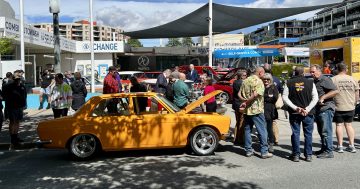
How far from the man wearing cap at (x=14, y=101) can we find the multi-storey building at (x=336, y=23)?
99.1m

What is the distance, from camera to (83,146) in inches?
320

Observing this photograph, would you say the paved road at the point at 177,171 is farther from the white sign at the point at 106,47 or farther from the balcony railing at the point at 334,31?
the balcony railing at the point at 334,31

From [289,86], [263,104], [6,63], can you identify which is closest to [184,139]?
[263,104]

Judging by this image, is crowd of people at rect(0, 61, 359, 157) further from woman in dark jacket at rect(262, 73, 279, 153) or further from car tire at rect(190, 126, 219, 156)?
car tire at rect(190, 126, 219, 156)

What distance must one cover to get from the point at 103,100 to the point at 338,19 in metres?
127

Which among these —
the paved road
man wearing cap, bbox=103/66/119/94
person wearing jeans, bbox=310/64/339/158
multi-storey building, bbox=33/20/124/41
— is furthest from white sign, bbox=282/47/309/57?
multi-storey building, bbox=33/20/124/41

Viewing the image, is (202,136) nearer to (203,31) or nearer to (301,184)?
(301,184)

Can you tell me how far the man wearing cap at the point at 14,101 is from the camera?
9523 mm

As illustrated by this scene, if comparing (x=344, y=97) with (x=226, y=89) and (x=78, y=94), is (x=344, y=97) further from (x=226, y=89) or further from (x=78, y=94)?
(x=226, y=89)

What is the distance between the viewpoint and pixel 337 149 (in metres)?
8.23

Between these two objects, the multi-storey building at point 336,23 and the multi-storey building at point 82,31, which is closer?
the multi-storey building at point 336,23

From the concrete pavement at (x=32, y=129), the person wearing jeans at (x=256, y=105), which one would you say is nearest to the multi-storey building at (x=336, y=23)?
the concrete pavement at (x=32, y=129)

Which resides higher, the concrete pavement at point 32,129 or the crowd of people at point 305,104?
the crowd of people at point 305,104

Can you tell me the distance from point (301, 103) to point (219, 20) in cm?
1461
